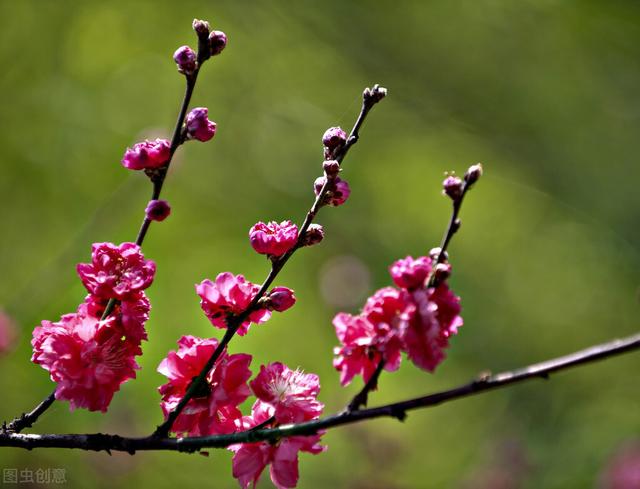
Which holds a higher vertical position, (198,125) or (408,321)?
(198,125)

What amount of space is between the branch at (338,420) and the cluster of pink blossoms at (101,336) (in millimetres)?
71

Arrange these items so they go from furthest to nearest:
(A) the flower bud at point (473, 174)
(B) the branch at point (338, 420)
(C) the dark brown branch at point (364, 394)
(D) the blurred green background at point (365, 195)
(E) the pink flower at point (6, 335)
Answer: (D) the blurred green background at point (365, 195), (E) the pink flower at point (6, 335), (A) the flower bud at point (473, 174), (C) the dark brown branch at point (364, 394), (B) the branch at point (338, 420)

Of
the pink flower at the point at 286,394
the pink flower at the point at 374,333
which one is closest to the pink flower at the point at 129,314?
the pink flower at the point at 286,394

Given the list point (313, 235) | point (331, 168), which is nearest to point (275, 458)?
point (313, 235)

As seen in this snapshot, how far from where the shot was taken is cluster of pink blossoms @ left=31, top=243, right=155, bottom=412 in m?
1.14

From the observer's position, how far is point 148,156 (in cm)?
116

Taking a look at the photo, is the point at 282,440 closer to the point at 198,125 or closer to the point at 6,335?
the point at 198,125

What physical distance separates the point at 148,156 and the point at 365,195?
15.9ft

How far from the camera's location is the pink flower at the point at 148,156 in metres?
1.15

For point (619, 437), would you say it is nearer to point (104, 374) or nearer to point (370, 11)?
point (370, 11)

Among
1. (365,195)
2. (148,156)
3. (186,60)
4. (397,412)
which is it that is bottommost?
(397,412)

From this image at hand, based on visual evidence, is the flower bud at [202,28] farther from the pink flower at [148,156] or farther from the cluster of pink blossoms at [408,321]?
the cluster of pink blossoms at [408,321]

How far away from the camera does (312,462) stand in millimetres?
4141

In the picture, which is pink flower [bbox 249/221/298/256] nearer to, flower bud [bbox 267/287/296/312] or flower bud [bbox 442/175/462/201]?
flower bud [bbox 267/287/296/312]
